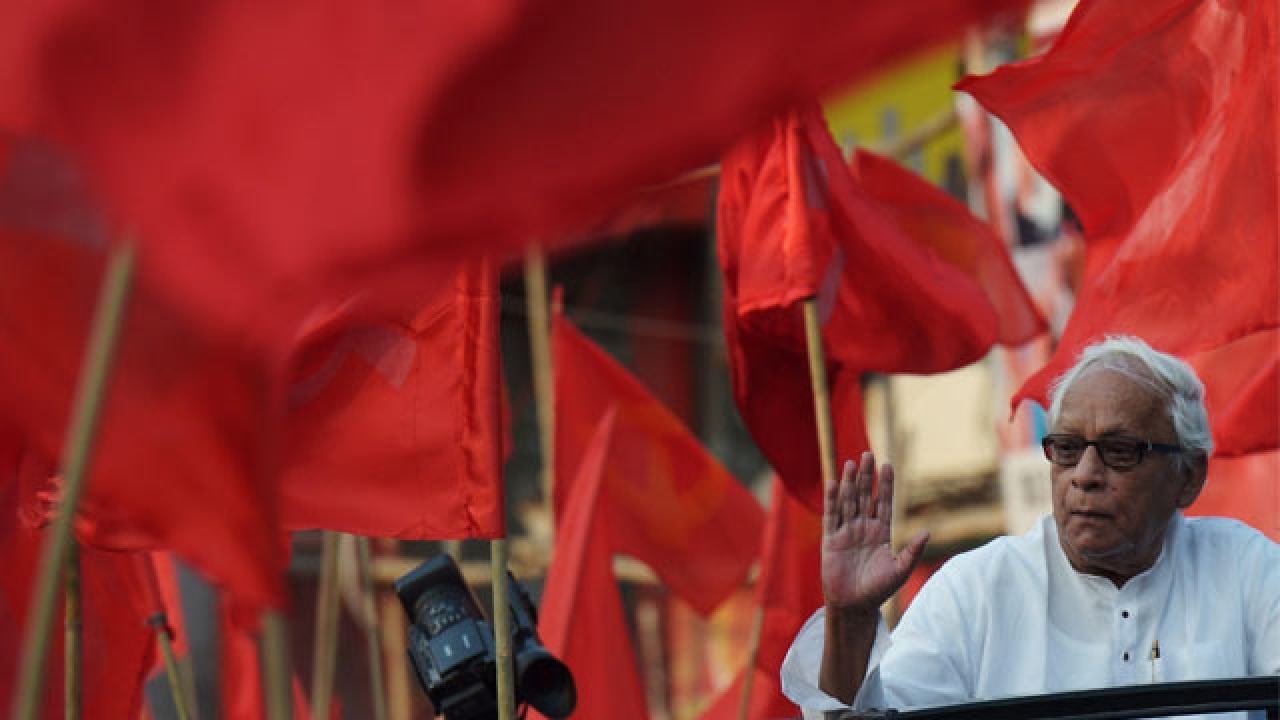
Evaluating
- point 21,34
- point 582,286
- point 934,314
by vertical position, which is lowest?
point 21,34

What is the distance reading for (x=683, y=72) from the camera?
1755mm

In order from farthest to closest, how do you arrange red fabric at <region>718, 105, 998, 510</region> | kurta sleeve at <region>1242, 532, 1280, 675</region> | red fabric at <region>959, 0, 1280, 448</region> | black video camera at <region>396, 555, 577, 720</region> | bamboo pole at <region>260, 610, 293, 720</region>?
red fabric at <region>718, 105, 998, 510</region> < red fabric at <region>959, 0, 1280, 448</region> < black video camera at <region>396, 555, 577, 720</region> < kurta sleeve at <region>1242, 532, 1280, 675</region> < bamboo pole at <region>260, 610, 293, 720</region>

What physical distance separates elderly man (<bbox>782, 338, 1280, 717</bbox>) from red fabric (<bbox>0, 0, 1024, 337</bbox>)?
1.85m

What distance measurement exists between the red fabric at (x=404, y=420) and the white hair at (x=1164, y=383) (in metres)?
1.40

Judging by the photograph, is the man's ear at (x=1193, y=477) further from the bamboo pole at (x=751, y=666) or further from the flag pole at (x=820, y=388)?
the bamboo pole at (x=751, y=666)

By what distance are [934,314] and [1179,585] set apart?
6.72ft

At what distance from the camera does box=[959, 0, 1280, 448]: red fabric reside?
4.83 meters

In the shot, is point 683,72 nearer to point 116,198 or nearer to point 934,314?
point 116,198

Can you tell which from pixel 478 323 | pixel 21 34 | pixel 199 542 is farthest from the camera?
pixel 478 323

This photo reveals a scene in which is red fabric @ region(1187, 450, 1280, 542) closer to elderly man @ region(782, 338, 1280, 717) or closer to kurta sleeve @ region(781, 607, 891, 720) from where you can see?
elderly man @ region(782, 338, 1280, 717)

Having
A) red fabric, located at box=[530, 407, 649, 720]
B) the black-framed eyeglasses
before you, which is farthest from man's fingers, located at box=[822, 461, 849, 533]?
red fabric, located at box=[530, 407, 649, 720]

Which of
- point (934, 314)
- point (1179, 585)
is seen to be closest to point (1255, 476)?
point (934, 314)

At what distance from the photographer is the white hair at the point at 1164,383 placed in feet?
11.5

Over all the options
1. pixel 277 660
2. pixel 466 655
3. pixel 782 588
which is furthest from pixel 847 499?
pixel 782 588
